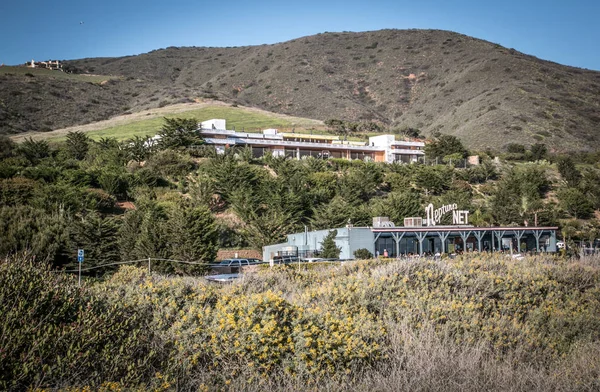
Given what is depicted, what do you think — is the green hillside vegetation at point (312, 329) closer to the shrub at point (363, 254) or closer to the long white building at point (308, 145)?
the shrub at point (363, 254)

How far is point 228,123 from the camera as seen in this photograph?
299ft

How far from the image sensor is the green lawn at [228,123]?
8162 centimetres

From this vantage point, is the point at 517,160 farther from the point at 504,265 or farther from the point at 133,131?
the point at 504,265

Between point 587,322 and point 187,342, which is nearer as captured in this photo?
point 187,342

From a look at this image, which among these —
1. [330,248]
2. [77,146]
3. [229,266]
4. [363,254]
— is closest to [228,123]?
[77,146]

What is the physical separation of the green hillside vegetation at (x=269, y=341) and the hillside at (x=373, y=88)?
3420 inches

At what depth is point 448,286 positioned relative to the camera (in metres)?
11.8

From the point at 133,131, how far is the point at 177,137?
21094mm

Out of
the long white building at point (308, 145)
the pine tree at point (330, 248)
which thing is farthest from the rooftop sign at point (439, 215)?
the long white building at point (308, 145)

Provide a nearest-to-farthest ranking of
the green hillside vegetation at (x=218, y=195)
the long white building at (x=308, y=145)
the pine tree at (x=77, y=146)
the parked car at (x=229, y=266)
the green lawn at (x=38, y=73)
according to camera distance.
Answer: the parked car at (x=229, y=266), the green hillside vegetation at (x=218, y=195), the pine tree at (x=77, y=146), the long white building at (x=308, y=145), the green lawn at (x=38, y=73)

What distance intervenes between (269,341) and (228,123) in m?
85.6

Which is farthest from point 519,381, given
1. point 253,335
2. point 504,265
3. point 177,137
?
point 177,137

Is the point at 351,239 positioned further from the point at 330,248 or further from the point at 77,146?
the point at 77,146

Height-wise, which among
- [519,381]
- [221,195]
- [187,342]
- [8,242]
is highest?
[221,195]
